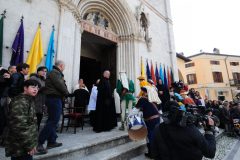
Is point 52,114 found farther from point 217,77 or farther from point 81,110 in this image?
point 217,77

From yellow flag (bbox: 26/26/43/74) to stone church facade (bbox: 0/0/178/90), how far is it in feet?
0.45

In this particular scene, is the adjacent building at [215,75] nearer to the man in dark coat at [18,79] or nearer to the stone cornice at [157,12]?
the stone cornice at [157,12]

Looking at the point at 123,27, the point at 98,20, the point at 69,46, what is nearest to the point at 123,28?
the point at 123,27

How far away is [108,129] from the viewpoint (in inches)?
175

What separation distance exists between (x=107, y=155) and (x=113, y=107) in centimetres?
197

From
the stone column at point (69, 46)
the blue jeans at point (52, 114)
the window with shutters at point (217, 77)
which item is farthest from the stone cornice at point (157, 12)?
the window with shutters at point (217, 77)

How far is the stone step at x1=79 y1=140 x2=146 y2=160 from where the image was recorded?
2769 mm

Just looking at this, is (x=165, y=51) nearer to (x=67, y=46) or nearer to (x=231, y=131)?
(x=231, y=131)

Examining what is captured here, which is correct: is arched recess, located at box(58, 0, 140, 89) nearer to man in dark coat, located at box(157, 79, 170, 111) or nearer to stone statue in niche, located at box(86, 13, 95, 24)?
stone statue in niche, located at box(86, 13, 95, 24)

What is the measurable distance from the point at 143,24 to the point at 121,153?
8.36 meters

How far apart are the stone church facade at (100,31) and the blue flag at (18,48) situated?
0.41ft

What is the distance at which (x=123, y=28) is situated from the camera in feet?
28.5

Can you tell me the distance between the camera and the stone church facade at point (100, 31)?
5.01m

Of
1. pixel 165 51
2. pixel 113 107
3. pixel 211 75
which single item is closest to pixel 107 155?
pixel 113 107
